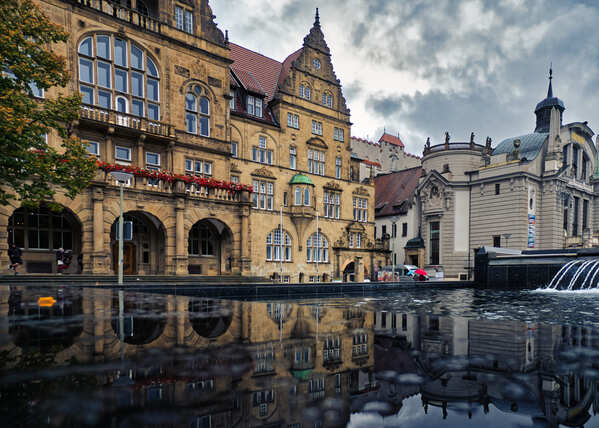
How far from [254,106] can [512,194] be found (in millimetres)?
30886

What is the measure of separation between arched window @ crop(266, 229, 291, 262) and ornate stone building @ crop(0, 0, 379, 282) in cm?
11

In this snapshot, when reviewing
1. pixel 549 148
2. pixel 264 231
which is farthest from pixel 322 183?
pixel 549 148

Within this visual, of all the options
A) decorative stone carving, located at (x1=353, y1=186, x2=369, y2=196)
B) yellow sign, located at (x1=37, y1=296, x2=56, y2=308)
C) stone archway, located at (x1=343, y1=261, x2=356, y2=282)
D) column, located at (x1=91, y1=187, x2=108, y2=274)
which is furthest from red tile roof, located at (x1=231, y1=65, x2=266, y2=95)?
yellow sign, located at (x1=37, y1=296, x2=56, y2=308)

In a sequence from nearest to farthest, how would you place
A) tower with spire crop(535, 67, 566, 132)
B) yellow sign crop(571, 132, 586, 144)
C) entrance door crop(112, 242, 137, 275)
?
entrance door crop(112, 242, 137, 275) < yellow sign crop(571, 132, 586, 144) < tower with spire crop(535, 67, 566, 132)

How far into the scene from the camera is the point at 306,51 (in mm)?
36781

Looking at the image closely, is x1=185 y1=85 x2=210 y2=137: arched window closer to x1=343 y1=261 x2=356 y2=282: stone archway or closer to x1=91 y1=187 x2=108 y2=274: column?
x1=91 y1=187 x2=108 y2=274: column

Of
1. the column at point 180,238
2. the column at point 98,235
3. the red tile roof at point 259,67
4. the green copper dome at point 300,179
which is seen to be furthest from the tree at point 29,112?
the red tile roof at point 259,67

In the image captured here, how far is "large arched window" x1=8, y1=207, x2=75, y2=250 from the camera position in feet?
69.1

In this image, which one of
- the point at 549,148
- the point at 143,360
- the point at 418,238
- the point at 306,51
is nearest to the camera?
the point at 143,360

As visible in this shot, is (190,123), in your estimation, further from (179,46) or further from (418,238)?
(418,238)

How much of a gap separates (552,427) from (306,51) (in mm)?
38747

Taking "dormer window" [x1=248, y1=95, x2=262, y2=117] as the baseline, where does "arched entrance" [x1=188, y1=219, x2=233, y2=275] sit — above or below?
below

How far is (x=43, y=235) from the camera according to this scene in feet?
71.7

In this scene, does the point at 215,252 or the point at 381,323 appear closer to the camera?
the point at 381,323
